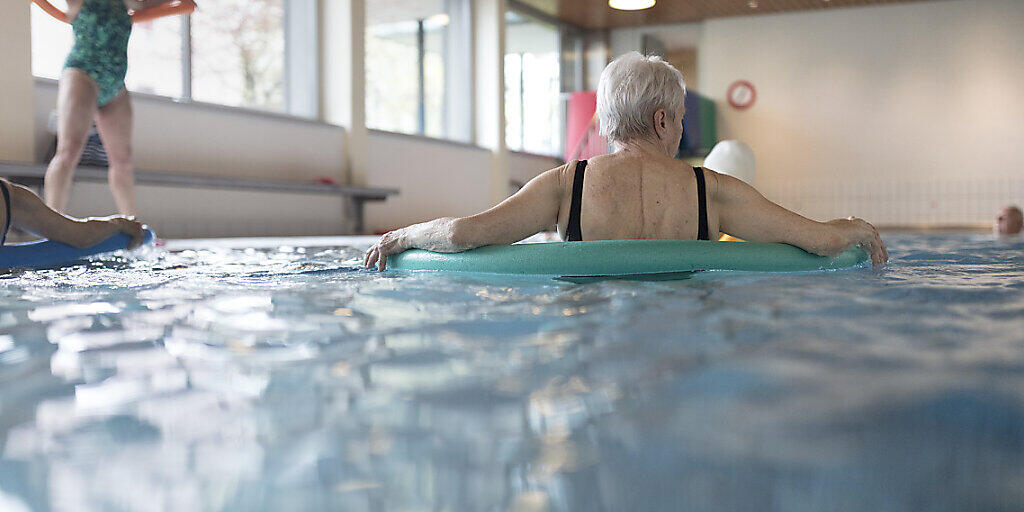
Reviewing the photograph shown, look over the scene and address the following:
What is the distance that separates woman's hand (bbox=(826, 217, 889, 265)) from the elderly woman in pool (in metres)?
0.07

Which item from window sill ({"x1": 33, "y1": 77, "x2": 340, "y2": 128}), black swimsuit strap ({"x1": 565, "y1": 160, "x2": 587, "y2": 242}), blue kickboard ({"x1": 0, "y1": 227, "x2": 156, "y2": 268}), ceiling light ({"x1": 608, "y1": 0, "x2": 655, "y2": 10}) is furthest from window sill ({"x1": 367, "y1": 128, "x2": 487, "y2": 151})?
black swimsuit strap ({"x1": 565, "y1": 160, "x2": 587, "y2": 242})

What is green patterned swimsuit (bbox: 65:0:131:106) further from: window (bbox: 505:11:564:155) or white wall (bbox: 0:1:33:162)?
window (bbox: 505:11:564:155)

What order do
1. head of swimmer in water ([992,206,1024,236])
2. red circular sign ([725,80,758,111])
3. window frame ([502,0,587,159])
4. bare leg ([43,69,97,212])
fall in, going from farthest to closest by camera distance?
red circular sign ([725,80,758,111]) → window frame ([502,0,587,159]) → head of swimmer in water ([992,206,1024,236]) → bare leg ([43,69,97,212])

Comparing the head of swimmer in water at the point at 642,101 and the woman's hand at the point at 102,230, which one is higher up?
the head of swimmer in water at the point at 642,101

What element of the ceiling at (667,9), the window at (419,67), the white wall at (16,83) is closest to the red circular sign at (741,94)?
the ceiling at (667,9)

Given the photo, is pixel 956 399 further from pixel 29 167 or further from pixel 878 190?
pixel 878 190

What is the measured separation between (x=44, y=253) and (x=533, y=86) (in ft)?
33.8

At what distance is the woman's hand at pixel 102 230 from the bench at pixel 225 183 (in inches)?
87.5

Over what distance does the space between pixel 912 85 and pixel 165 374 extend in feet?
43.6

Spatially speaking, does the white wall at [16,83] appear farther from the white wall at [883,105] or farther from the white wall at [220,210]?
the white wall at [883,105]

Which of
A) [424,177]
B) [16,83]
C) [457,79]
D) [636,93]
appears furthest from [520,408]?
[457,79]

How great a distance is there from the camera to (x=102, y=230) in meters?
3.08

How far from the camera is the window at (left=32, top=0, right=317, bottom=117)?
610 centimetres

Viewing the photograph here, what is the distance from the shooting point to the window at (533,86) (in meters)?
12.2
